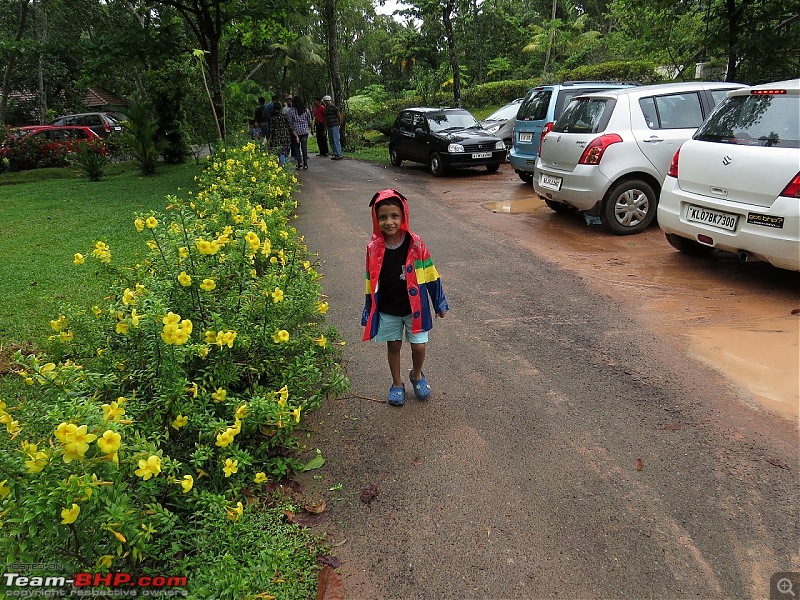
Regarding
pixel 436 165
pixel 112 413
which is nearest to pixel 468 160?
pixel 436 165

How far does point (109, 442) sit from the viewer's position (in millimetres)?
1807

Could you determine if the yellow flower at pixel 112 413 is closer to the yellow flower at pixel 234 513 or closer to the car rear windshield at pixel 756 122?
the yellow flower at pixel 234 513

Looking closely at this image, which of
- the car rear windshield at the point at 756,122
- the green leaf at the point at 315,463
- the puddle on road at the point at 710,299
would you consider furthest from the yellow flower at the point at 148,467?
the car rear windshield at the point at 756,122

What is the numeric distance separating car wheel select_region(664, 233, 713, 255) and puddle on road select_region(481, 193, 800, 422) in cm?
12

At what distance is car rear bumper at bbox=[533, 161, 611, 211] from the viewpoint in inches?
283

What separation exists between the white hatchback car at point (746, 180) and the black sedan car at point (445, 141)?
796 centimetres

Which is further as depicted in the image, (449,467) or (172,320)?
(449,467)

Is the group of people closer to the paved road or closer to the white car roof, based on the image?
the white car roof

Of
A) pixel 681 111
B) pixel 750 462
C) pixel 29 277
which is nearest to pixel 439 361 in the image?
pixel 750 462

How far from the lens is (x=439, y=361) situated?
421cm

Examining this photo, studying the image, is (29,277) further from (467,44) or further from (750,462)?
(467,44)

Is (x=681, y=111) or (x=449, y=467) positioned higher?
(x=681, y=111)

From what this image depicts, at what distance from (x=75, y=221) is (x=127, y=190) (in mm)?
3904

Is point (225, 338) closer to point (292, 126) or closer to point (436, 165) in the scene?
point (436, 165)
